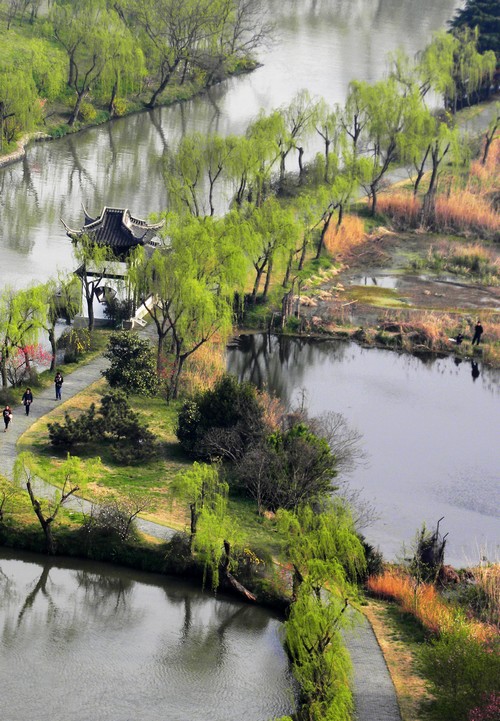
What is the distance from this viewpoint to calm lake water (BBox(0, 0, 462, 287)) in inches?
3179

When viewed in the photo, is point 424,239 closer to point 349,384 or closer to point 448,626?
point 349,384

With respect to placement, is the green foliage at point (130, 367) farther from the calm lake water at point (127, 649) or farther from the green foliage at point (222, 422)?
the calm lake water at point (127, 649)

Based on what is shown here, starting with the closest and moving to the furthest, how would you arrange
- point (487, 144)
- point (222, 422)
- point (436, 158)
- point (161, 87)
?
1. point (222, 422)
2. point (436, 158)
3. point (487, 144)
4. point (161, 87)

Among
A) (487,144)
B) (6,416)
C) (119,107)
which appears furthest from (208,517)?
(119,107)

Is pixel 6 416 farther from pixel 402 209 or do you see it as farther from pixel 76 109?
pixel 76 109

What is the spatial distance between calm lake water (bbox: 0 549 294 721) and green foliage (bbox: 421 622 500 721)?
3984 millimetres

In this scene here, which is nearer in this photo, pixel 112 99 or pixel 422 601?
pixel 422 601

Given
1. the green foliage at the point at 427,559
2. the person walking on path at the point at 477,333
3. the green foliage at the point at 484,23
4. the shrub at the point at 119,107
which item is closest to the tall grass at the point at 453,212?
the person walking on path at the point at 477,333

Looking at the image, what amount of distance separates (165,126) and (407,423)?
180 ft

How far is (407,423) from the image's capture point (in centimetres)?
5878

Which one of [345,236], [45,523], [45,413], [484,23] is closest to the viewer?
[45,523]

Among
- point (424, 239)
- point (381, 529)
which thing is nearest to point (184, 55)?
point (424, 239)

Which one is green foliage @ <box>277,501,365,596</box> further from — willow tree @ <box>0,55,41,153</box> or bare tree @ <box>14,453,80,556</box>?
willow tree @ <box>0,55,41,153</box>

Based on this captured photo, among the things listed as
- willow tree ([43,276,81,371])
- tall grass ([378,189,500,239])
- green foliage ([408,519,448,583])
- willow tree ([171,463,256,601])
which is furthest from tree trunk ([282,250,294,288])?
green foliage ([408,519,448,583])
